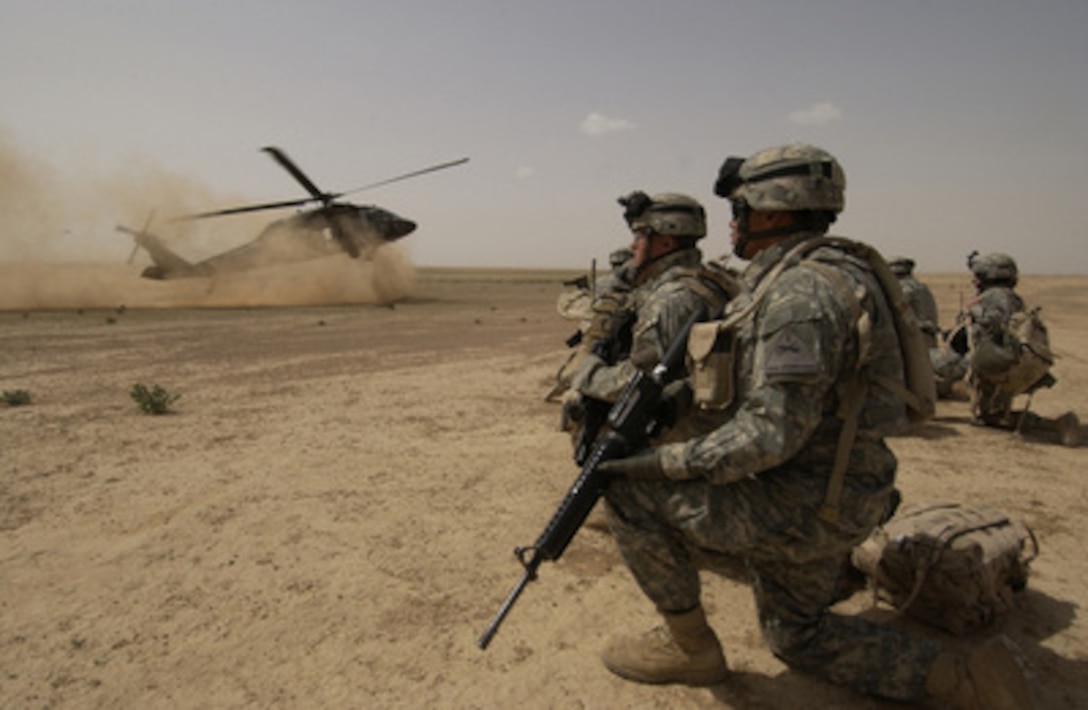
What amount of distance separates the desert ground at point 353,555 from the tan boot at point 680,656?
2.4 inches

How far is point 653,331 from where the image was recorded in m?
3.06

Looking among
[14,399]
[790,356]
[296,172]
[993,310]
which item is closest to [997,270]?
[993,310]

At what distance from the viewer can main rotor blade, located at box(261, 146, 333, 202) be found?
1991cm

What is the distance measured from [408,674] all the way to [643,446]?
1.47 meters

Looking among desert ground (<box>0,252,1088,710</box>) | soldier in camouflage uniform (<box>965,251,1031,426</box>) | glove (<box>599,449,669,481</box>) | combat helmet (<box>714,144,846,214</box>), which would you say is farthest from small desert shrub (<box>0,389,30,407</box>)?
soldier in camouflage uniform (<box>965,251,1031,426</box>)

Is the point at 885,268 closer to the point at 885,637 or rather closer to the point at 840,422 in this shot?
the point at 840,422

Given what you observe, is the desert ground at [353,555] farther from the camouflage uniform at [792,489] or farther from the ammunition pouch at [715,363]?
the ammunition pouch at [715,363]

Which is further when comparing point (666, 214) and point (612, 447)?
point (666, 214)

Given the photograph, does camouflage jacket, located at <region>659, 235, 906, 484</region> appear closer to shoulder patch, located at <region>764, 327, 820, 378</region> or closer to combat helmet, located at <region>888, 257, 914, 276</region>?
shoulder patch, located at <region>764, 327, 820, 378</region>

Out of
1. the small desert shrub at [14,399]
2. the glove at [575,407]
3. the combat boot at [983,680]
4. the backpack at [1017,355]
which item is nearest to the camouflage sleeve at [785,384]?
the glove at [575,407]

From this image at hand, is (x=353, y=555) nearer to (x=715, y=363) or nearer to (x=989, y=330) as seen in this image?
(x=715, y=363)

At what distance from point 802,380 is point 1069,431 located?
612 cm

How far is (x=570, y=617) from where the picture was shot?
3.48 metres

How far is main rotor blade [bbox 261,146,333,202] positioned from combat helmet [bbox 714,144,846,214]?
1966 centimetres
